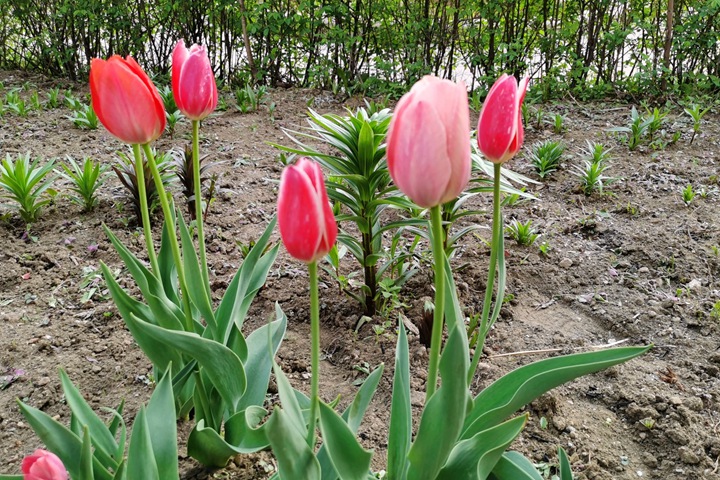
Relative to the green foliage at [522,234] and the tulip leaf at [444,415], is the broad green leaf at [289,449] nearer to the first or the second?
the tulip leaf at [444,415]

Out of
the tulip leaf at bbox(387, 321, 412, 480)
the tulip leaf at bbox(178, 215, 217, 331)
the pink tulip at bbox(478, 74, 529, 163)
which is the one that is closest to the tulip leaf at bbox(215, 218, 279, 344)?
the tulip leaf at bbox(178, 215, 217, 331)

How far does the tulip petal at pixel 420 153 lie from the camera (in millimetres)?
854

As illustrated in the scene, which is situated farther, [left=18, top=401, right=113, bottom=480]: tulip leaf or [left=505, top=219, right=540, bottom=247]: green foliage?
[left=505, top=219, right=540, bottom=247]: green foliage

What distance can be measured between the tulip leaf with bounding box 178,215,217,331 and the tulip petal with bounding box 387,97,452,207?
0.75m

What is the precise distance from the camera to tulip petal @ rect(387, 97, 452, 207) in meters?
0.85

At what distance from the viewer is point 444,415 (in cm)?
106

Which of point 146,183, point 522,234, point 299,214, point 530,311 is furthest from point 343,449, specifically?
point 146,183

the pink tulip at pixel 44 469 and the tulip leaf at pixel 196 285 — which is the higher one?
the tulip leaf at pixel 196 285

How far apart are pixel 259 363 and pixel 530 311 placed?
1.26 m

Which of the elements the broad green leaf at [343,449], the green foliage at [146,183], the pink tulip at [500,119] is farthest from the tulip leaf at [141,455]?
the green foliage at [146,183]

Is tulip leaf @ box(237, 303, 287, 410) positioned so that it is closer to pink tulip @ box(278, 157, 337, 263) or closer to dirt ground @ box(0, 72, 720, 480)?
dirt ground @ box(0, 72, 720, 480)

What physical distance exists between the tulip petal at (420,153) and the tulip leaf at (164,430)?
25.8 inches

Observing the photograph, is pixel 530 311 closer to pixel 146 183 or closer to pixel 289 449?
pixel 289 449

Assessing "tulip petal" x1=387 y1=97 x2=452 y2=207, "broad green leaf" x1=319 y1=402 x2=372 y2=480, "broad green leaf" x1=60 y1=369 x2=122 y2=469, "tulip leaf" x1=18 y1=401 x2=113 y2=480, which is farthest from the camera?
"broad green leaf" x1=60 y1=369 x2=122 y2=469
